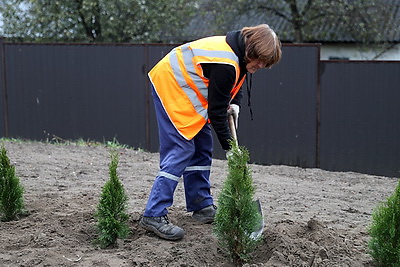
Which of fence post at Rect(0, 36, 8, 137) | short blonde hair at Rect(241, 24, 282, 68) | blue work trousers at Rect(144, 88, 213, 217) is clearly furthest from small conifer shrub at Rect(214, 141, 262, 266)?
fence post at Rect(0, 36, 8, 137)

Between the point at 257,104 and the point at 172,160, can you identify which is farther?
the point at 257,104

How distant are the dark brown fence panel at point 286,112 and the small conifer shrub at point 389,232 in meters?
7.21

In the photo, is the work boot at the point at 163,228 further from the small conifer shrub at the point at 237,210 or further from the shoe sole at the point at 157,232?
the small conifer shrub at the point at 237,210

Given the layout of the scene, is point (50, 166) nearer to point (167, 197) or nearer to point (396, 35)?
point (167, 197)

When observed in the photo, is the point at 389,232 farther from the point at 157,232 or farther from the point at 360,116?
the point at 360,116

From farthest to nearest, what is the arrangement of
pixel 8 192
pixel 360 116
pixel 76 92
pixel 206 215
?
pixel 76 92 → pixel 360 116 → pixel 206 215 → pixel 8 192

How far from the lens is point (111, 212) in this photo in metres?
4.34

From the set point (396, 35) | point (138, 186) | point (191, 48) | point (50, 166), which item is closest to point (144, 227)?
point (191, 48)

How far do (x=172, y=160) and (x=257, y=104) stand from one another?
6990 mm

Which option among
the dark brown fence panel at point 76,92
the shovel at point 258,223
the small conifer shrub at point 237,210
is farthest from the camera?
the dark brown fence panel at point 76,92

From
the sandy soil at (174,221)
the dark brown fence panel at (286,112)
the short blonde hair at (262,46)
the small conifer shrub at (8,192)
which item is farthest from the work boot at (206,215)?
the dark brown fence panel at (286,112)

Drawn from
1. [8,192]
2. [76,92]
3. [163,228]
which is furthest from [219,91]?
[76,92]

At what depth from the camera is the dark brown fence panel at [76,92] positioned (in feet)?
38.7

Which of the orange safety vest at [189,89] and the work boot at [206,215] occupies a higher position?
the orange safety vest at [189,89]
